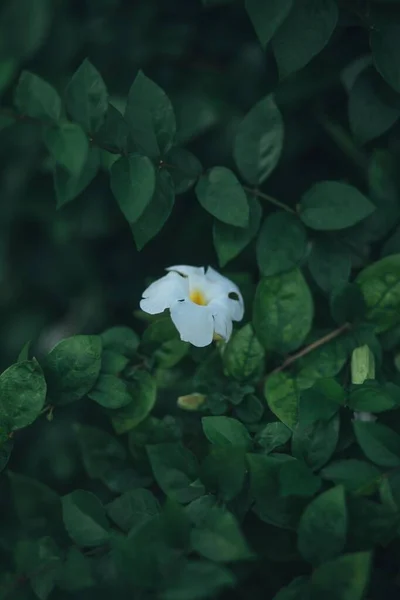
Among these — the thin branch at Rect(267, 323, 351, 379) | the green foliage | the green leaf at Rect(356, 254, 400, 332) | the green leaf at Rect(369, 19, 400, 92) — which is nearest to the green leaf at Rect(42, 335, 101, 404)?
the green foliage

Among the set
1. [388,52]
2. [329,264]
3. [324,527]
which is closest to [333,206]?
[329,264]

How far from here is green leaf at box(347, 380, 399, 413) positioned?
2.49 ft

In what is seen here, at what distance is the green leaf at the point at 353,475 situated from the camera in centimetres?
73

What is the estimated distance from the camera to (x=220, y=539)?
2.30ft

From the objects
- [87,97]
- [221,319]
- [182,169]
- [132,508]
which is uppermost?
[87,97]

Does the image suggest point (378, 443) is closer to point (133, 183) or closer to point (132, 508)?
point (132, 508)

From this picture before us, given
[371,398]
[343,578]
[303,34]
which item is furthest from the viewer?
[303,34]

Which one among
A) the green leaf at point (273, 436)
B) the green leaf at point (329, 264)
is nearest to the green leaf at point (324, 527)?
the green leaf at point (273, 436)

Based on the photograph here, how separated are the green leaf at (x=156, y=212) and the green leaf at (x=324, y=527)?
0.36 meters

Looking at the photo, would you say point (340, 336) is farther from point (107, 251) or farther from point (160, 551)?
point (107, 251)

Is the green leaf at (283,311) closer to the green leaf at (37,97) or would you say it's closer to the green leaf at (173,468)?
the green leaf at (173,468)

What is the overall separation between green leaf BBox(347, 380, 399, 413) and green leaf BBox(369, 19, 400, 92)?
0.35 metres

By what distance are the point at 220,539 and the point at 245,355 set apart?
0.25 m

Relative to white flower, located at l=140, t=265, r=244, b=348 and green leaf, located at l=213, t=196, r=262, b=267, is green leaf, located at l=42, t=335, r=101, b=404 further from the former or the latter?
green leaf, located at l=213, t=196, r=262, b=267
